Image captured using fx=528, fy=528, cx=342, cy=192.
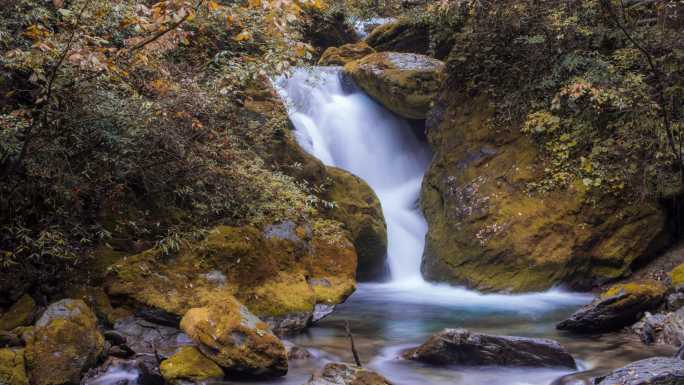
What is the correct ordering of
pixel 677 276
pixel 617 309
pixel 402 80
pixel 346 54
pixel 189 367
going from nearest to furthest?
pixel 189 367
pixel 617 309
pixel 677 276
pixel 402 80
pixel 346 54

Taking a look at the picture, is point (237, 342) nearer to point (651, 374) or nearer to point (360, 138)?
point (651, 374)

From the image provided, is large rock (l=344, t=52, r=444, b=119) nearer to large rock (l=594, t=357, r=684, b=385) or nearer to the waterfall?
the waterfall

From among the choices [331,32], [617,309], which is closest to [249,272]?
[617,309]

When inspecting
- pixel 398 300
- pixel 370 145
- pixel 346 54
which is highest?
pixel 346 54

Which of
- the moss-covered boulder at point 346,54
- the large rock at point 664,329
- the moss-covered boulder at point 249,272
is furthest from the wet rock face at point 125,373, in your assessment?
the moss-covered boulder at point 346,54

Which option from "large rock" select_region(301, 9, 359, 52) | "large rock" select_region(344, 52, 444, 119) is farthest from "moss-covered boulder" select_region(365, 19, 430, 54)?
"large rock" select_region(344, 52, 444, 119)

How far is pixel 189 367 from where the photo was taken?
4586 mm

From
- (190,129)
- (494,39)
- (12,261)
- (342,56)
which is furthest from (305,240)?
(342,56)

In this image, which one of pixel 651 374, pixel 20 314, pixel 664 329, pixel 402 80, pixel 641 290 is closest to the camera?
pixel 651 374

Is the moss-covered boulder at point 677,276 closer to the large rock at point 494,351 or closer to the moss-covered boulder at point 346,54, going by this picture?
the large rock at point 494,351

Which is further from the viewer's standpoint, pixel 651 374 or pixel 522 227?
pixel 522 227

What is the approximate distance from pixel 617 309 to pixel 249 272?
14.6ft

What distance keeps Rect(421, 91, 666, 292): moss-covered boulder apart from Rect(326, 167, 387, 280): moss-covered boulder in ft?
3.19

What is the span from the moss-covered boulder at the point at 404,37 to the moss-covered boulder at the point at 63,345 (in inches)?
490
